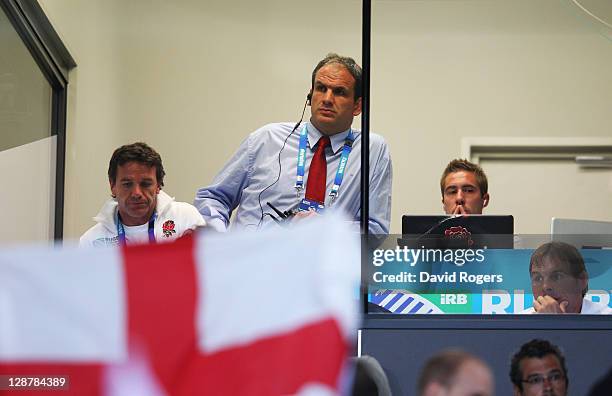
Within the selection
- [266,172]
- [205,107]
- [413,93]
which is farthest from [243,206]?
[413,93]

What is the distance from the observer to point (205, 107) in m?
5.39

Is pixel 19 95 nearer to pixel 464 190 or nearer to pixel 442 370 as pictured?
pixel 464 190

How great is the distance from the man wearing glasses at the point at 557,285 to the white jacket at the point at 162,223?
1.03 m

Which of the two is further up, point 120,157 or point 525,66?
point 525,66

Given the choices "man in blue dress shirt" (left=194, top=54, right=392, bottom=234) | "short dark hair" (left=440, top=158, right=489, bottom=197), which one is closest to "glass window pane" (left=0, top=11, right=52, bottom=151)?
"man in blue dress shirt" (left=194, top=54, right=392, bottom=234)

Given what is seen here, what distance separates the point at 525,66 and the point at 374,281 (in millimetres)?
2658

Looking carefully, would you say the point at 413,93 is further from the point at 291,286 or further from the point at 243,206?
the point at 291,286

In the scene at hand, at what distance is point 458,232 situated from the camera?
326cm

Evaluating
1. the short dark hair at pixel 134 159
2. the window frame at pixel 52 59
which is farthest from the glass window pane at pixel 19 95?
the short dark hair at pixel 134 159

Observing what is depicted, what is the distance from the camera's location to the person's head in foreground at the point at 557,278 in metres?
3.20

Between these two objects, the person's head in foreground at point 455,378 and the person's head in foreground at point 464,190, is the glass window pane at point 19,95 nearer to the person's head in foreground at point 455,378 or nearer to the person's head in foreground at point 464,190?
the person's head in foreground at point 464,190

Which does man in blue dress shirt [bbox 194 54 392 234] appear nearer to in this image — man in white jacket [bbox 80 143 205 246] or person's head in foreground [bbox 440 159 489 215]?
man in white jacket [bbox 80 143 205 246]

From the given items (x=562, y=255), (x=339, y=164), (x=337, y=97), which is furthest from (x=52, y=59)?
(x=562, y=255)

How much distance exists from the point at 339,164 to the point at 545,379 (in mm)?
968
